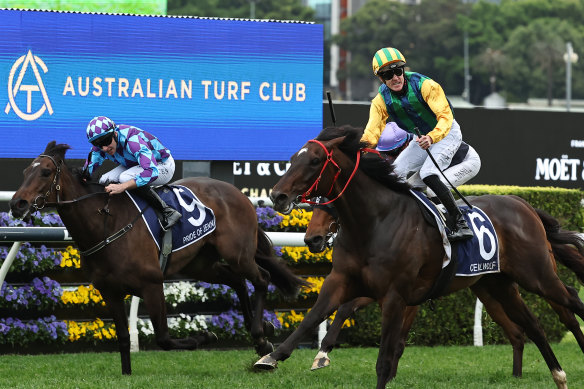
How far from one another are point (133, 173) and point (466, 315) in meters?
3.32

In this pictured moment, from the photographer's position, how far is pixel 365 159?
558cm

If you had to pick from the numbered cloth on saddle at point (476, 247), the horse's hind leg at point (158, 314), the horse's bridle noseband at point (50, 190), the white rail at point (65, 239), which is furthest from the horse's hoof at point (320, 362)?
the white rail at point (65, 239)

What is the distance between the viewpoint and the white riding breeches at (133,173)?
21.3ft

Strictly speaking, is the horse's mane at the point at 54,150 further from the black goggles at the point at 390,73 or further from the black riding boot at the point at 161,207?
the black goggles at the point at 390,73

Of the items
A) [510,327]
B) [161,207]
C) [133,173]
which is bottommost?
[510,327]

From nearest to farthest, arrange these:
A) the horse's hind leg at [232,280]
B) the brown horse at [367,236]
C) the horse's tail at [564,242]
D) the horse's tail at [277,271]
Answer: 1. the brown horse at [367,236]
2. the horse's tail at [564,242]
3. the horse's hind leg at [232,280]
4. the horse's tail at [277,271]

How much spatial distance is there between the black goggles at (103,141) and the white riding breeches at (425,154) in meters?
1.75

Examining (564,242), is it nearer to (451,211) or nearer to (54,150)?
(451,211)

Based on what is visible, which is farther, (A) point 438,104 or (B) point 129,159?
(B) point 129,159

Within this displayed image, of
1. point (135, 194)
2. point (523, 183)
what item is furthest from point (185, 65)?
point (523, 183)

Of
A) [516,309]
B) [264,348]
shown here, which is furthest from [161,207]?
[516,309]

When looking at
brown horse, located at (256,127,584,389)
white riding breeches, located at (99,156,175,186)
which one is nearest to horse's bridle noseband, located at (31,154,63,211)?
white riding breeches, located at (99,156,175,186)

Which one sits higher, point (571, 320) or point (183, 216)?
point (183, 216)

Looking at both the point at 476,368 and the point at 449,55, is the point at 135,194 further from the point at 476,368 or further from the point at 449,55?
the point at 449,55
